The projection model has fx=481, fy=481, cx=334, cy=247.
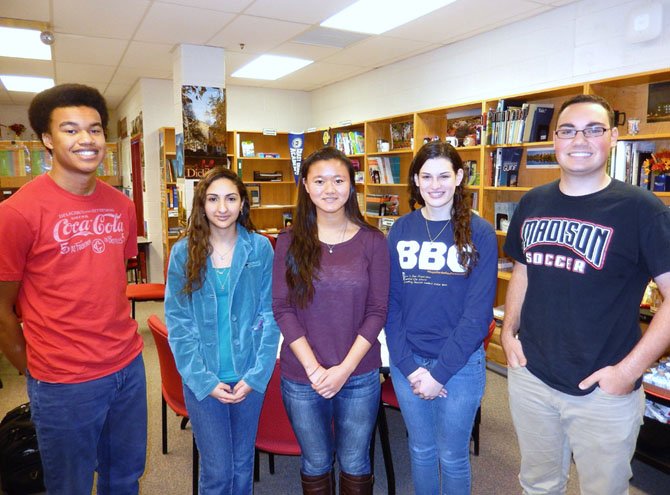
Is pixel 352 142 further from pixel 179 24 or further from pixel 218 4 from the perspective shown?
pixel 218 4

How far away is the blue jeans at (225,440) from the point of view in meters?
1.64

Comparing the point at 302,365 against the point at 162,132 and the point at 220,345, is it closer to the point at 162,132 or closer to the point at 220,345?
the point at 220,345

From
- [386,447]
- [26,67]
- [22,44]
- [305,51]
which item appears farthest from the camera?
[26,67]

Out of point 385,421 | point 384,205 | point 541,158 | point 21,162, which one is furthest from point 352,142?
point 21,162

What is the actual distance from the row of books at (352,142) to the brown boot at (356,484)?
435 centimetres

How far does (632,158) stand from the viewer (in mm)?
3029

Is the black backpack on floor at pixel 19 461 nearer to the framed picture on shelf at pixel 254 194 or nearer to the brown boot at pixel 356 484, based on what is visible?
the brown boot at pixel 356 484

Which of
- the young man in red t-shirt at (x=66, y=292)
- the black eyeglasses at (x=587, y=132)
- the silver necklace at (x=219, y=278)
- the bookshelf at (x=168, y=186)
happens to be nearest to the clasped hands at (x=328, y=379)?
the silver necklace at (x=219, y=278)

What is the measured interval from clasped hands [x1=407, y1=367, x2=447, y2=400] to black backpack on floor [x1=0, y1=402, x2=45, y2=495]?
1.87 m

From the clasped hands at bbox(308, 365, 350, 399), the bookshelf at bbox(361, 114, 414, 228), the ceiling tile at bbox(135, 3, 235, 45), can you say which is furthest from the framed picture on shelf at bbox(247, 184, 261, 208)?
the clasped hands at bbox(308, 365, 350, 399)

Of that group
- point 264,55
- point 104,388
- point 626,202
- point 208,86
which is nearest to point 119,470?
point 104,388

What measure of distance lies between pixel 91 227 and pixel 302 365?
817 mm

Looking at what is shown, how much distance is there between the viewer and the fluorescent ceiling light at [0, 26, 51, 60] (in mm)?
4230

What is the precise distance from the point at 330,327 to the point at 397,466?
53.8 inches
